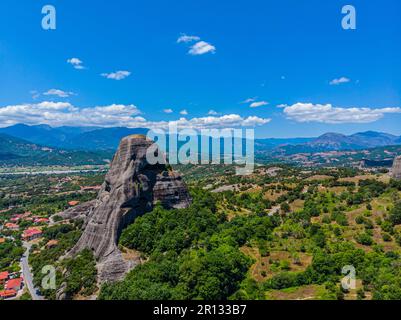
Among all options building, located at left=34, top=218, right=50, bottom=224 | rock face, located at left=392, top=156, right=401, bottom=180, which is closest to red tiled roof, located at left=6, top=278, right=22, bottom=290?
building, located at left=34, top=218, right=50, bottom=224

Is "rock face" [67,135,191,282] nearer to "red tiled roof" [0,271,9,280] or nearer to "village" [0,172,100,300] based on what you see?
"village" [0,172,100,300]

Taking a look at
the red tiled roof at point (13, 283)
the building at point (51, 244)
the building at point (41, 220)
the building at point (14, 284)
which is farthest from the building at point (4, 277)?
the building at point (41, 220)

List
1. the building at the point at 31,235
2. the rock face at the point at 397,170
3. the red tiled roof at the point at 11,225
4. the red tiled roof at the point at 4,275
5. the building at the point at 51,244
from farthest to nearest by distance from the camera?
the red tiled roof at the point at 11,225, the rock face at the point at 397,170, the building at the point at 31,235, the building at the point at 51,244, the red tiled roof at the point at 4,275

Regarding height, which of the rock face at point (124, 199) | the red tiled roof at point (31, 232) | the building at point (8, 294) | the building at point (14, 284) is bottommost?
the building at point (8, 294)

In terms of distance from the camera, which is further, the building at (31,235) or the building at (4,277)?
the building at (31,235)

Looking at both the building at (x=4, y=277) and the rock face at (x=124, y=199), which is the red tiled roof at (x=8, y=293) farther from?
the rock face at (x=124, y=199)

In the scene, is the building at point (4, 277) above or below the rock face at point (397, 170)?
below
